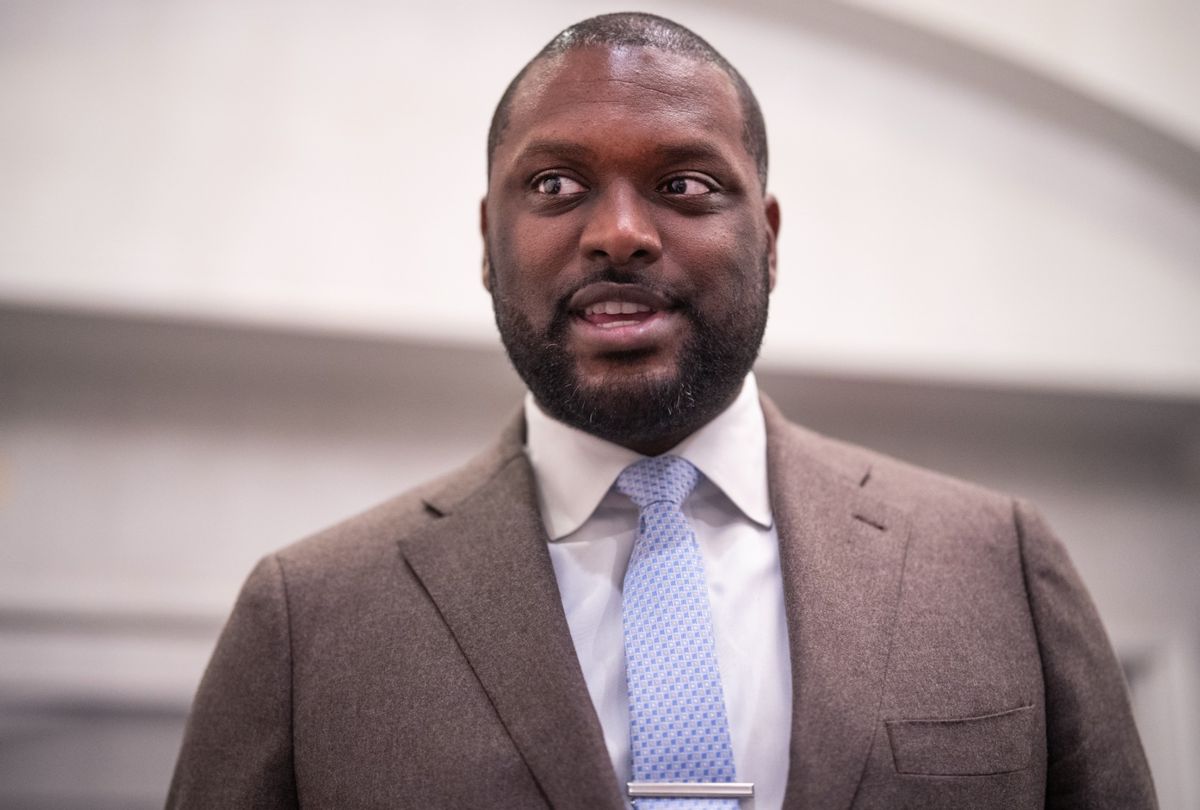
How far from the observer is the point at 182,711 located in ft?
8.13

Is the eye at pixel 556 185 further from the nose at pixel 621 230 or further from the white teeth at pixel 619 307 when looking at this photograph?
the white teeth at pixel 619 307

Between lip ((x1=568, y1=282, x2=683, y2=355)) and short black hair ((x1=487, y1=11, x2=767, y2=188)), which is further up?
short black hair ((x1=487, y1=11, x2=767, y2=188))

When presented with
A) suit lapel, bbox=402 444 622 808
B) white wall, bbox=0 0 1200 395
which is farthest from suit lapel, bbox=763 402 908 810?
white wall, bbox=0 0 1200 395

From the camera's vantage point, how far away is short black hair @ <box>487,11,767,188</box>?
4.31ft

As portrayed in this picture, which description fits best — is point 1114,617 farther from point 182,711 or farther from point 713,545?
point 182,711

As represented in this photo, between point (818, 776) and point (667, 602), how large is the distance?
0.86 feet

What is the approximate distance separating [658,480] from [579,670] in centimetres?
28

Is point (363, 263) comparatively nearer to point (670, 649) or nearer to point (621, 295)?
point (621, 295)

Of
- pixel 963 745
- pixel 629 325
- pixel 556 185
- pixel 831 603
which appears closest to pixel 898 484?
pixel 831 603

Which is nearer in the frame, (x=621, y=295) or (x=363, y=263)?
(x=621, y=295)

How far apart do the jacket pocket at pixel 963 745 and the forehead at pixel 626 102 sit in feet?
2.46

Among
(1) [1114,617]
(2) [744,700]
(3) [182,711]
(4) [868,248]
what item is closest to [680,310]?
(2) [744,700]

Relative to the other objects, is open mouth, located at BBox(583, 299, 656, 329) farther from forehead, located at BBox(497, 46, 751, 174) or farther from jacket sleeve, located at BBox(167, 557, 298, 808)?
jacket sleeve, located at BBox(167, 557, 298, 808)

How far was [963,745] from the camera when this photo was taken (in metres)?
1.14
